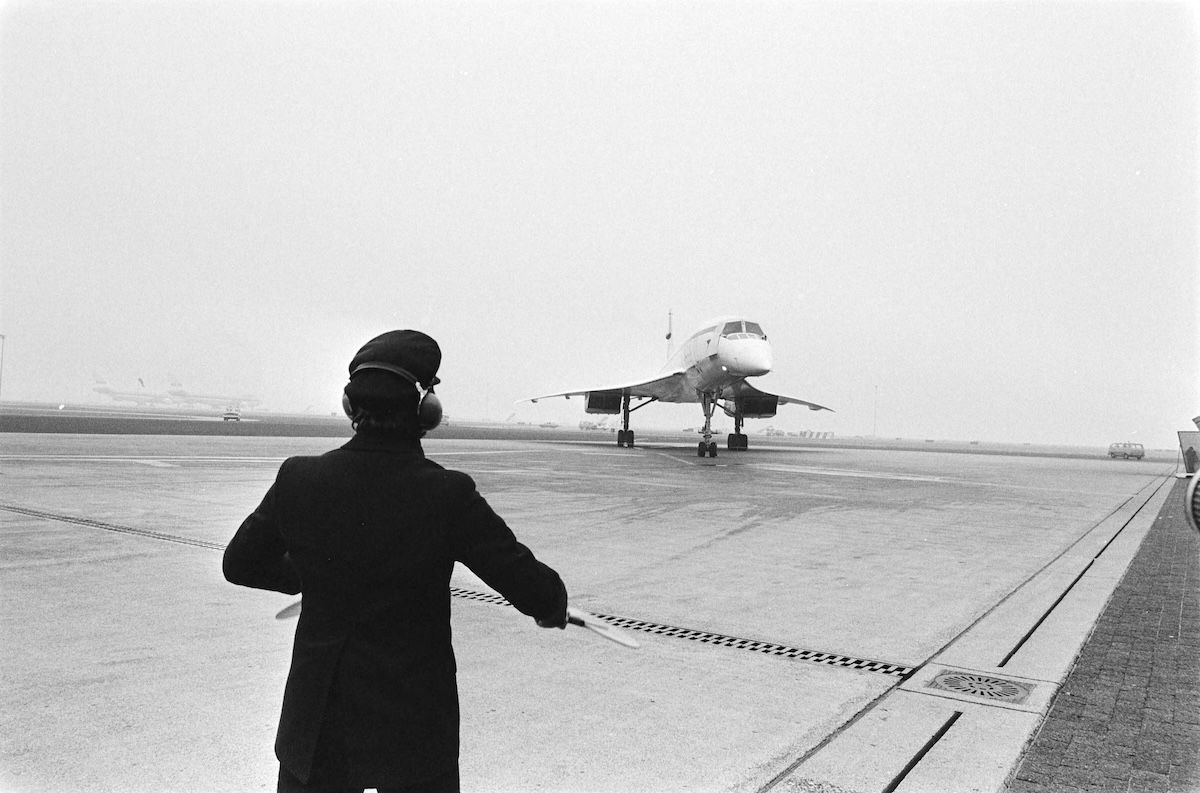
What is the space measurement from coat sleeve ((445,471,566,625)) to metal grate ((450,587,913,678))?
267cm

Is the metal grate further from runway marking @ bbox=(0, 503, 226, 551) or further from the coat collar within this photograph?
runway marking @ bbox=(0, 503, 226, 551)

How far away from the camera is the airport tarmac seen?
331cm

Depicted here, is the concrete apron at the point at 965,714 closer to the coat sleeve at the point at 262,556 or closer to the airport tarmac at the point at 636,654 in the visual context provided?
the airport tarmac at the point at 636,654

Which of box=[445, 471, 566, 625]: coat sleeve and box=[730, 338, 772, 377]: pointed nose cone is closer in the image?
box=[445, 471, 566, 625]: coat sleeve

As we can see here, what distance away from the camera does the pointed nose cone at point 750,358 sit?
25.2 m

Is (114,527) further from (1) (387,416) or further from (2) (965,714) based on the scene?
(2) (965,714)

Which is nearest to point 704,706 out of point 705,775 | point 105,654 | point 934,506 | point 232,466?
point 705,775

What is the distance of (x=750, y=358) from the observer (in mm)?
25328

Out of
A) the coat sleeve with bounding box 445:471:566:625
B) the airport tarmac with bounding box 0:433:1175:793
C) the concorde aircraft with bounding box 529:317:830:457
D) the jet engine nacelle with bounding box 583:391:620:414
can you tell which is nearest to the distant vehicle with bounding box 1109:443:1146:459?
the concorde aircraft with bounding box 529:317:830:457

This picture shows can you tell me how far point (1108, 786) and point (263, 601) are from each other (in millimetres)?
5251

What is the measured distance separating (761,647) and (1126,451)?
72.5m

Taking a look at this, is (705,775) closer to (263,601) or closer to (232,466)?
(263,601)

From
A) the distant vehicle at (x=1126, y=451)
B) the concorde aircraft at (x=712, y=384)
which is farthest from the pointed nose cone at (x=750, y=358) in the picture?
the distant vehicle at (x=1126, y=451)

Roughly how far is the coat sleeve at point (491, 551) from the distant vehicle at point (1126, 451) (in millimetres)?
72074
